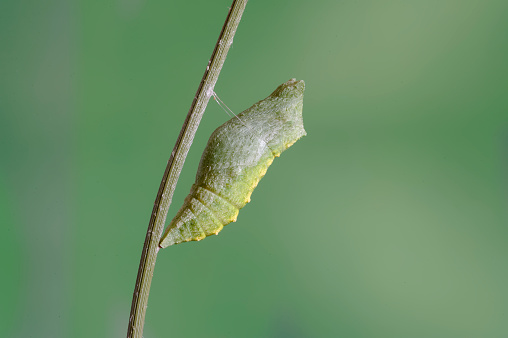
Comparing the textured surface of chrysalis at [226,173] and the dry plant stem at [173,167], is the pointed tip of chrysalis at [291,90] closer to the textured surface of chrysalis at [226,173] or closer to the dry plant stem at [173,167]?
the textured surface of chrysalis at [226,173]

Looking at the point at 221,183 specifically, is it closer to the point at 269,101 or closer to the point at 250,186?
the point at 250,186

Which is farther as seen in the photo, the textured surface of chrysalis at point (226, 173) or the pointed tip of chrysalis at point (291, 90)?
the pointed tip of chrysalis at point (291, 90)

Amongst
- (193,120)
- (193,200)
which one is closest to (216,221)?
(193,200)

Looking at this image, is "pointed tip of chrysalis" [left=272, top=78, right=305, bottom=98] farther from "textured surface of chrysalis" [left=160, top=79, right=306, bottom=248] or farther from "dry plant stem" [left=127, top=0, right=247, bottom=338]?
"dry plant stem" [left=127, top=0, right=247, bottom=338]

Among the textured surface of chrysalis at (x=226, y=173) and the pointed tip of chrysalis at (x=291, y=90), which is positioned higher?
the pointed tip of chrysalis at (x=291, y=90)

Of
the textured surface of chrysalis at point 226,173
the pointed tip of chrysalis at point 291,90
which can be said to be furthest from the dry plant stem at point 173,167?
the pointed tip of chrysalis at point 291,90

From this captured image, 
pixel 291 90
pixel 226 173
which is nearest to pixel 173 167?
pixel 226 173
